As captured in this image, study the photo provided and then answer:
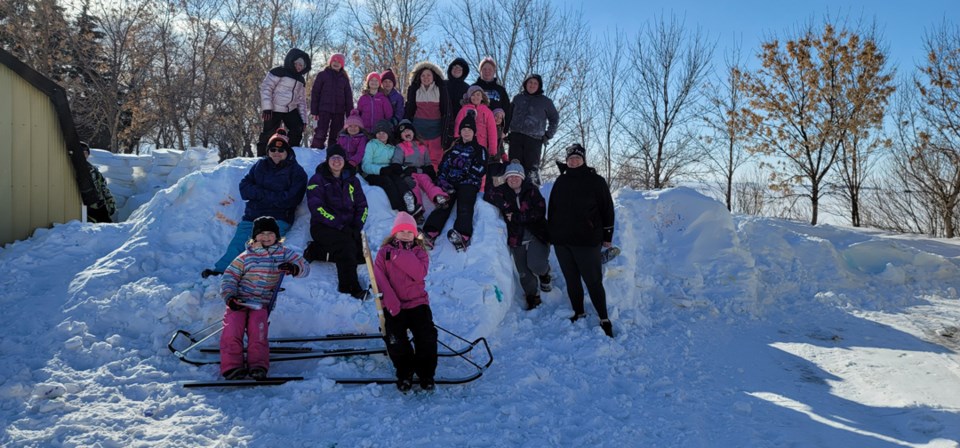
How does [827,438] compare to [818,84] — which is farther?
[818,84]

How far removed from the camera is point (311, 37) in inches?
1005

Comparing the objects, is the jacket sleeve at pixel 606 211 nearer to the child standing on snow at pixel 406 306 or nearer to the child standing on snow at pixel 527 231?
the child standing on snow at pixel 527 231

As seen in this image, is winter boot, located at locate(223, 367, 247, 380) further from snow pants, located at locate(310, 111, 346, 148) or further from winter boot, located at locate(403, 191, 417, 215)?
snow pants, located at locate(310, 111, 346, 148)

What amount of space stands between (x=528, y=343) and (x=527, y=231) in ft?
5.09

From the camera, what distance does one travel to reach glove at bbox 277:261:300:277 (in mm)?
4562

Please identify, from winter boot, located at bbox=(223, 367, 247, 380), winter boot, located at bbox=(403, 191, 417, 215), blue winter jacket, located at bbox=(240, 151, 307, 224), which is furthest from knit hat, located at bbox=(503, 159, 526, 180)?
winter boot, located at bbox=(223, 367, 247, 380)

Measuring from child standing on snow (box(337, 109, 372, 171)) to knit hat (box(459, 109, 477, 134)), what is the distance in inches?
55.5

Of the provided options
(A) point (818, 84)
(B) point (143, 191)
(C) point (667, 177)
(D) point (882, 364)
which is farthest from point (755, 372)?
(C) point (667, 177)

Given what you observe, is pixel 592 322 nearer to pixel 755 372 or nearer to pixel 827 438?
pixel 755 372

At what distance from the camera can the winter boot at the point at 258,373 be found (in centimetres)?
409

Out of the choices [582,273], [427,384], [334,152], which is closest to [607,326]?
[582,273]

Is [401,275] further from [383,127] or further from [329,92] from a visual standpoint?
[329,92]

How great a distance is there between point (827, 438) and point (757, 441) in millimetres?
470

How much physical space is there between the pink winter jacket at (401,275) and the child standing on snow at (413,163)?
100 inches
